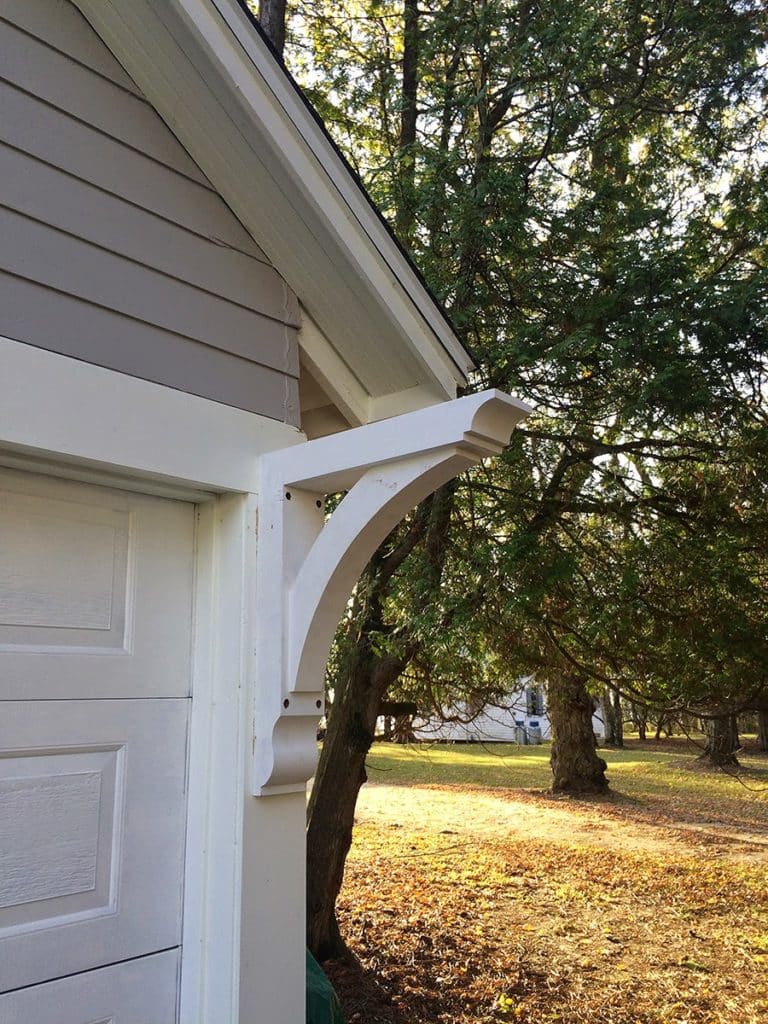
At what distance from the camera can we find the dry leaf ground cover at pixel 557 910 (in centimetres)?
567

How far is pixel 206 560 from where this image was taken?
2.40 metres

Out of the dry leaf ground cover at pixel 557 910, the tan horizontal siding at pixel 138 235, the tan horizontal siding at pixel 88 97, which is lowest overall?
the dry leaf ground cover at pixel 557 910

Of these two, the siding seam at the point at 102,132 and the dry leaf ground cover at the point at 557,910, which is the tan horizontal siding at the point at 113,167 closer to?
the siding seam at the point at 102,132

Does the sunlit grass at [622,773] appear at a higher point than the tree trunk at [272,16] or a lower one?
lower

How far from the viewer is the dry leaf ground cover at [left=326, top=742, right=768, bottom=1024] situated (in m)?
5.67

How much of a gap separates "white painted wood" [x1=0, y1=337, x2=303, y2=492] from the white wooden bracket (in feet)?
0.36

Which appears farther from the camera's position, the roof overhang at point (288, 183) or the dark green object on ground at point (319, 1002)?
the dark green object on ground at point (319, 1002)

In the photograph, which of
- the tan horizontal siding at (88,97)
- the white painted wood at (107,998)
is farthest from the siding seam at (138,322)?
the white painted wood at (107,998)

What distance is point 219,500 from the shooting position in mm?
2416

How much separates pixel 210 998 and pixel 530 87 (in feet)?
17.9

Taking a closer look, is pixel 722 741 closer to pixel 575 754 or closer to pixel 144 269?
pixel 575 754

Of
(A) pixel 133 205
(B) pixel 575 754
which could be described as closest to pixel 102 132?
(A) pixel 133 205

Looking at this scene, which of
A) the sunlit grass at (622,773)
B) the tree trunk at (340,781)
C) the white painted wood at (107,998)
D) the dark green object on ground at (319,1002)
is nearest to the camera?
the white painted wood at (107,998)

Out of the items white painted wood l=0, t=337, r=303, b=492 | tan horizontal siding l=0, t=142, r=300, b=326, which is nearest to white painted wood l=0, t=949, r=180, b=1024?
white painted wood l=0, t=337, r=303, b=492
